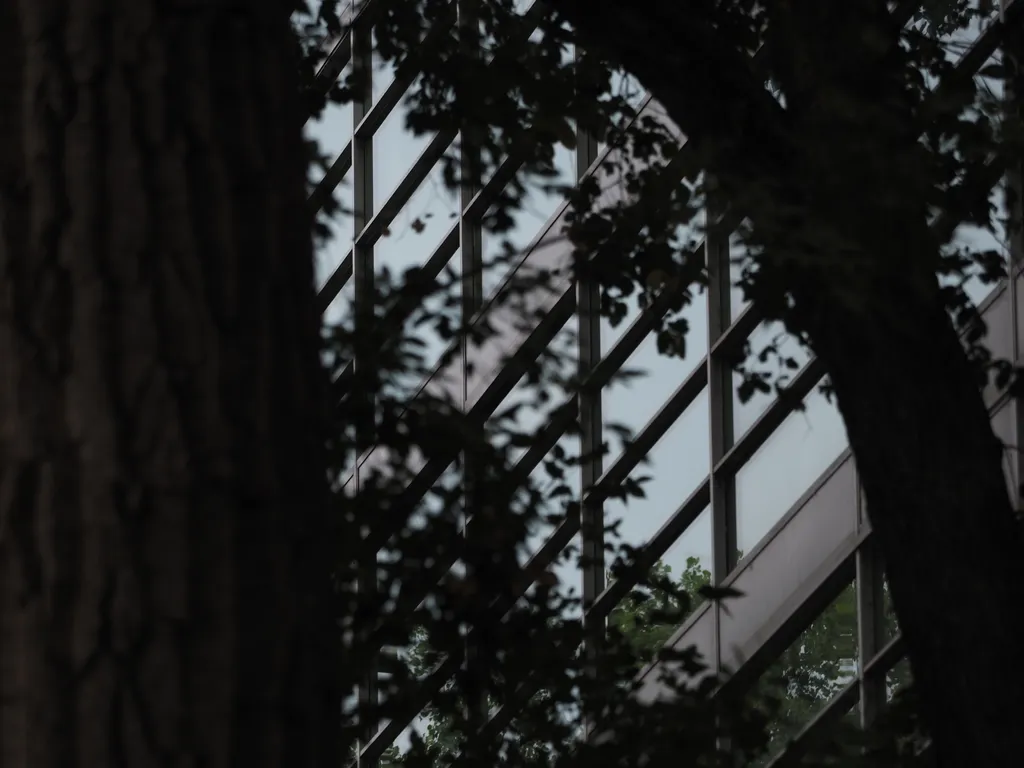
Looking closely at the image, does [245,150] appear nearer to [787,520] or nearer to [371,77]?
[371,77]

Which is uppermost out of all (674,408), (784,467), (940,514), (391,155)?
(391,155)

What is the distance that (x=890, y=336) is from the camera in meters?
3.56

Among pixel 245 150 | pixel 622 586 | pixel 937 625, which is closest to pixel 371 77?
pixel 622 586

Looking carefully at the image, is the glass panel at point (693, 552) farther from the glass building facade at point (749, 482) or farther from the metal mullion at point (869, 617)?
the metal mullion at point (869, 617)

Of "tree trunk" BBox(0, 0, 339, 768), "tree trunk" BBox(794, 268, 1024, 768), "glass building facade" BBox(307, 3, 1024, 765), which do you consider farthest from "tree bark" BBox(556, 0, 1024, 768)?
"glass building facade" BBox(307, 3, 1024, 765)

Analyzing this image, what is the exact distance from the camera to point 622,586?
4.19m

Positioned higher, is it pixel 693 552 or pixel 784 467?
pixel 784 467

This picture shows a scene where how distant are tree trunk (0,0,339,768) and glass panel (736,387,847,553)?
813 centimetres

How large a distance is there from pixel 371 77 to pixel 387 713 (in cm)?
257

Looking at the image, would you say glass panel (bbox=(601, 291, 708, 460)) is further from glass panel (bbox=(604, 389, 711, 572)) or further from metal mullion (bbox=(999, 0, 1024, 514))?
metal mullion (bbox=(999, 0, 1024, 514))

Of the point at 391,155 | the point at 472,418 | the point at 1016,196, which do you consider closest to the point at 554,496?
the point at 472,418

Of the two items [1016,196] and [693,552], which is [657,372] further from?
[1016,196]

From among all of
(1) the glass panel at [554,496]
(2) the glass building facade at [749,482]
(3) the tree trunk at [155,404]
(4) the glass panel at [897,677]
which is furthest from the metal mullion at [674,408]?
(3) the tree trunk at [155,404]

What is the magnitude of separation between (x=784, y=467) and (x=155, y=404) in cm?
875
